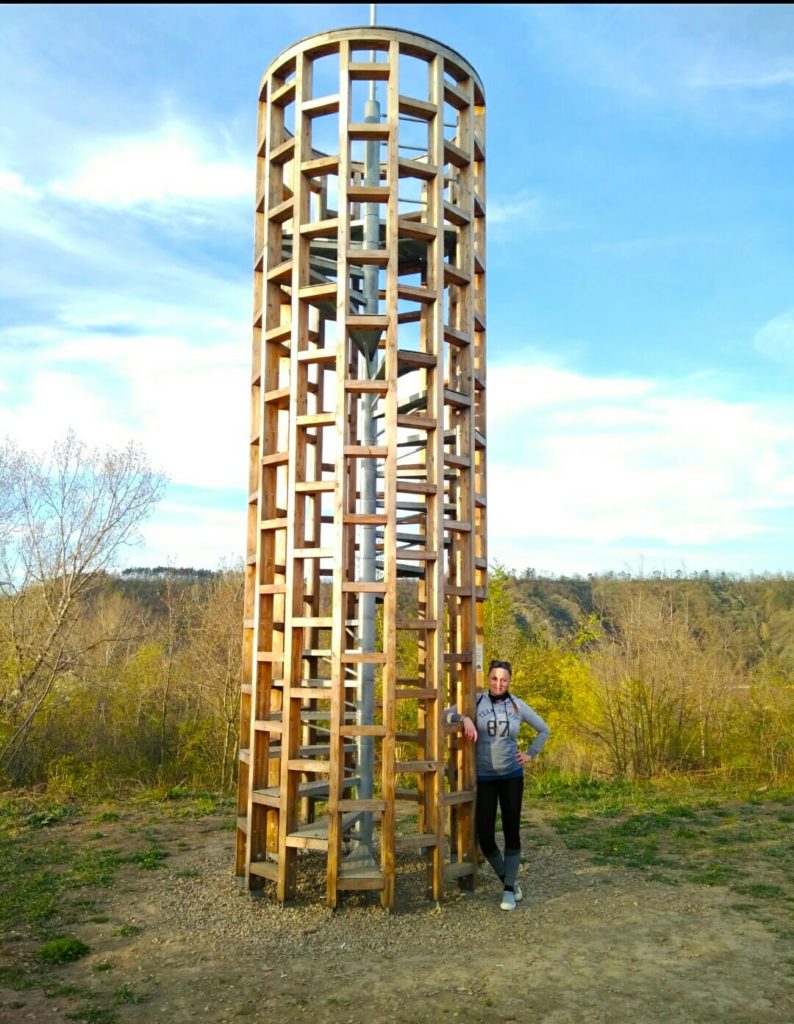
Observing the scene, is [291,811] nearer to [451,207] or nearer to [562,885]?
[562,885]

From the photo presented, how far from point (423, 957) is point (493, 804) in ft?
4.48

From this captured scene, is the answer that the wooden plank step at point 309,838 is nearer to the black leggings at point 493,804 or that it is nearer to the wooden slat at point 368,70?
the black leggings at point 493,804

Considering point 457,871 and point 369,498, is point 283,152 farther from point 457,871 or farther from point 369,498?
point 457,871

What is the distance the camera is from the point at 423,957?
489 cm

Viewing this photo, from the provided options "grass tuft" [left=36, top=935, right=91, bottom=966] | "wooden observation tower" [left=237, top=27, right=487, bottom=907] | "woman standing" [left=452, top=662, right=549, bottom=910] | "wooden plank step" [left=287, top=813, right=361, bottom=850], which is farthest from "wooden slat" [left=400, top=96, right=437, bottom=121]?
"grass tuft" [left=36, top=935, right=91, bottom=966]

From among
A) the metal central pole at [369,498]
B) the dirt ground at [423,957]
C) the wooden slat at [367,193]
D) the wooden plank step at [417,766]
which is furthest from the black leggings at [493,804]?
the wooden slat at [367,193]

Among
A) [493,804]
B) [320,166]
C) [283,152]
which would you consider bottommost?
[493,804]

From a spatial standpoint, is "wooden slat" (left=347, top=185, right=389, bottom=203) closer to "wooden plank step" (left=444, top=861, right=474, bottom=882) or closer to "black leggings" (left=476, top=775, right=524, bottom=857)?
"black leggings" (left=476, top=775, right=524, bottom=857)

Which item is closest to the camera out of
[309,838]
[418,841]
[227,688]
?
[309,838]

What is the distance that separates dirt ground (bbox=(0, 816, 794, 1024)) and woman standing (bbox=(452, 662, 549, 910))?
1.53 feet

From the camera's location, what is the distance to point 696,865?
7164mm

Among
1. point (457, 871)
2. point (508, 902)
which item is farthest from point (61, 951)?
point (508, 902)

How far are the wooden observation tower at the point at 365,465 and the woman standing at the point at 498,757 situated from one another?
0.46 feet

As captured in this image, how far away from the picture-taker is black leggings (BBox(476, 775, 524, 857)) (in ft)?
19.5
